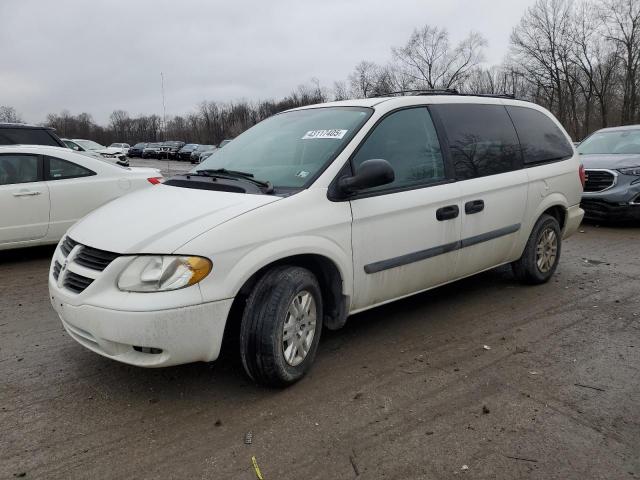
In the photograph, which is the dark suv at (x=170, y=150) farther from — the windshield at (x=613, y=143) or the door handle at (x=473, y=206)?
the door handle at (x=473, y=206)

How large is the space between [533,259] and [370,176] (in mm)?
2654

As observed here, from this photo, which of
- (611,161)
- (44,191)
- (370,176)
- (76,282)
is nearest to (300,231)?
(370,176)

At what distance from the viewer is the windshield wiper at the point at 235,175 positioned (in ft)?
11.3

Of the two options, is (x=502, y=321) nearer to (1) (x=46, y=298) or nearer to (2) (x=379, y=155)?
(2) (x=379, y=155)

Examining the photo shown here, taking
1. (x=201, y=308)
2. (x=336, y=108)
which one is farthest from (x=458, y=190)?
(x=201, y=308)

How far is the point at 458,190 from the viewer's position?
418 cm

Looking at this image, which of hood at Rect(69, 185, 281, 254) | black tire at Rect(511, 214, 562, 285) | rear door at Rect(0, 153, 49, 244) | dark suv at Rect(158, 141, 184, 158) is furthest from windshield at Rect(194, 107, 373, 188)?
dark suv at Rect(158, 141, 184, 158)

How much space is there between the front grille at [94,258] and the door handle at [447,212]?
2.31 m

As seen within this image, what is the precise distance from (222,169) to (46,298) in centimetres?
252

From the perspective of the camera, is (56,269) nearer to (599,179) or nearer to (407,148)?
(407,148)

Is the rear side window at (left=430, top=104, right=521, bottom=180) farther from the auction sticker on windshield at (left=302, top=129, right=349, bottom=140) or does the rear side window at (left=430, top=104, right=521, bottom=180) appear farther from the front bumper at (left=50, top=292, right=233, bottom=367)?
the front bumper at (left=50, top=292, right=233, bottom=367)

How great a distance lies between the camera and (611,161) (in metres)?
9.19

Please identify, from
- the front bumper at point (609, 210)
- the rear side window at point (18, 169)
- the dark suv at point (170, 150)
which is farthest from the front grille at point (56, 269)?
the dark suv at point (170, 150)

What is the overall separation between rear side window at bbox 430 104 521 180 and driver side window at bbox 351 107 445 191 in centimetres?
19
